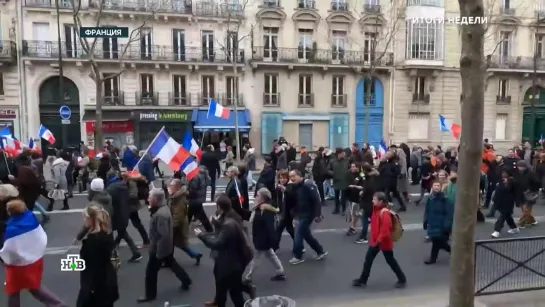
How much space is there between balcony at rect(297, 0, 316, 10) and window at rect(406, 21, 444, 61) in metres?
6.44

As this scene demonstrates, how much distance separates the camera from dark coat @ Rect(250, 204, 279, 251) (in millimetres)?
6566

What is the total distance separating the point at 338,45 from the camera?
30.5 m

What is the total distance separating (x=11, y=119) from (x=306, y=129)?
1692cm

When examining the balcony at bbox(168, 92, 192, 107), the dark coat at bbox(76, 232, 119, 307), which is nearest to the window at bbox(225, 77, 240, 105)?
the balcony at bbox(168, 92, 192, 107)

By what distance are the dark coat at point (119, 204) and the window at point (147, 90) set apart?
20803 mm

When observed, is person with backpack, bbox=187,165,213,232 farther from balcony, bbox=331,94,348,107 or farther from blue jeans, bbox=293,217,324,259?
balcony, bbox=331,94,348,107

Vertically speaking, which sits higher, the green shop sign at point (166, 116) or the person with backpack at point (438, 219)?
the green shop sign at point (166, 116)

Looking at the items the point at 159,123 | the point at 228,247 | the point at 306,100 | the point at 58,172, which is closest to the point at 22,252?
the point at 228,247

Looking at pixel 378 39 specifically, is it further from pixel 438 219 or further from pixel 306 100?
pixel 438 219

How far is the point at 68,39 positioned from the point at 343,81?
54.5 ft

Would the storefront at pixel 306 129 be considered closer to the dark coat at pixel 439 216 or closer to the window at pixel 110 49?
the window at pixel 110 49

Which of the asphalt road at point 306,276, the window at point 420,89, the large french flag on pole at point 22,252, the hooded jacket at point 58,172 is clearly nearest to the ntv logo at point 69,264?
the asphalt road at point 306,276

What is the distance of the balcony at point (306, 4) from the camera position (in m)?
29.6

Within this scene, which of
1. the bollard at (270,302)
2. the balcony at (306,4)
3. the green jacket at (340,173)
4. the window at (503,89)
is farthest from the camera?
the window at (503,89)
